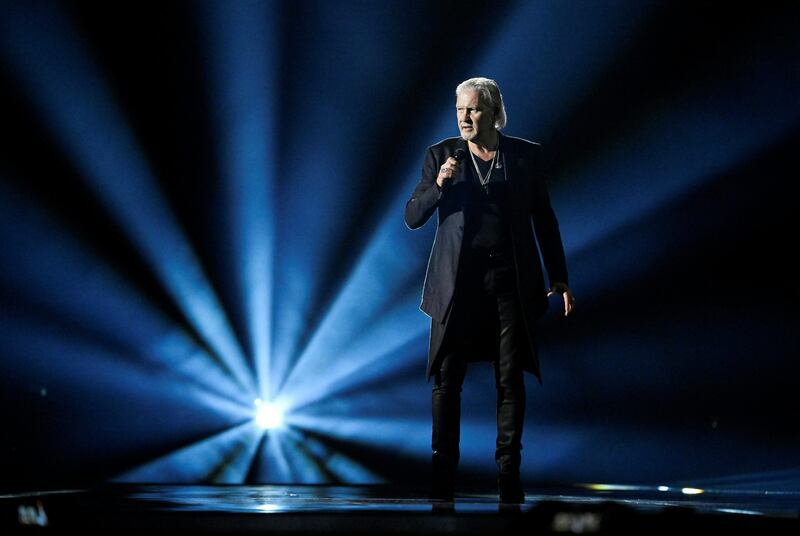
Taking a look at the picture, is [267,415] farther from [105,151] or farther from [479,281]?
[479,281]

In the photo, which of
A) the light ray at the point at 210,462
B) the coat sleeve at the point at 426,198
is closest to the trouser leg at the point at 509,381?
the coat sleeve at the point at 426,198

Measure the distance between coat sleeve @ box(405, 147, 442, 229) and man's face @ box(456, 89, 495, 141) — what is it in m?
0.13

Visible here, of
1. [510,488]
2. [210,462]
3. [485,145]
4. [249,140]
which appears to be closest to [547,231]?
[485,145]

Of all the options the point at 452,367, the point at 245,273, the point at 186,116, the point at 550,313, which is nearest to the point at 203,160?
the point at 186,116

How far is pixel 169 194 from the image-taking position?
4926mm

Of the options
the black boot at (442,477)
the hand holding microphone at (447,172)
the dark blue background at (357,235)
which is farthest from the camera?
the dark blue background at (357,235)

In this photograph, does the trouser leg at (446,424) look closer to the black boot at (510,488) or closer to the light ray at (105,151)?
the black boot at (510,488)

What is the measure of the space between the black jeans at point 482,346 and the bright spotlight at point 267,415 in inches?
91.0

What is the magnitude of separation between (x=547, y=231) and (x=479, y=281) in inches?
11.2

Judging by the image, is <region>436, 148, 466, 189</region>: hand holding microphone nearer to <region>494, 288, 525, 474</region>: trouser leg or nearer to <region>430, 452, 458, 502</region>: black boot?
<region>494, 288, 525, 474</region>: trouser leg

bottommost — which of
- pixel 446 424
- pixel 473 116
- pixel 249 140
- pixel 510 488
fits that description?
pixel 510 488

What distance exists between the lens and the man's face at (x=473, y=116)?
9.38 feet

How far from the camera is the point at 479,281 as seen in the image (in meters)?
2.86

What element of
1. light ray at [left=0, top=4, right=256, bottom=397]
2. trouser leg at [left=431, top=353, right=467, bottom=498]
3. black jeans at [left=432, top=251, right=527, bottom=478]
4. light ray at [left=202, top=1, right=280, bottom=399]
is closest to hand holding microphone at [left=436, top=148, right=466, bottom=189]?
black jeans at [left=432, top=251, right=527, bottom=478]
